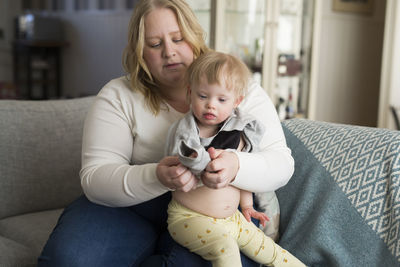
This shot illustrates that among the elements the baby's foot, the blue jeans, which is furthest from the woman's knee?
the baby's foot

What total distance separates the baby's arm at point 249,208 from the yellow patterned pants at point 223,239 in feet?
0.16

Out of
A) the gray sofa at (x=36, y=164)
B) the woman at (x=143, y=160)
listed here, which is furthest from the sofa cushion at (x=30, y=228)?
the woman at (x=143, y=160)

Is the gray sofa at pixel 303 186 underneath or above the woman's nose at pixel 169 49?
underneath

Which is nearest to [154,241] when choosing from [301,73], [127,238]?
[127,238]

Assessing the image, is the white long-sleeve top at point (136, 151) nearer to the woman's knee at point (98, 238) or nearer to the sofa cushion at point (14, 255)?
the woman's knee at point (98, 238)

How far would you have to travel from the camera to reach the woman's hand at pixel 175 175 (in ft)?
3.48

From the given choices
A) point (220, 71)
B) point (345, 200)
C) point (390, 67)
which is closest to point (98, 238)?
point (220, 71)

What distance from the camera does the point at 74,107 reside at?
185 cm

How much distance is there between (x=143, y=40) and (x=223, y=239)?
2.17ft

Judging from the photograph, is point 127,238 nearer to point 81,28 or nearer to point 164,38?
point 164,38

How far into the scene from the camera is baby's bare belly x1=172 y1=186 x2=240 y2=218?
3.86 feet

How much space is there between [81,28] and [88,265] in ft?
17.9

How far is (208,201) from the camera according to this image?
3.86 ft

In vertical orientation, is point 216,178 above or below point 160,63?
below
